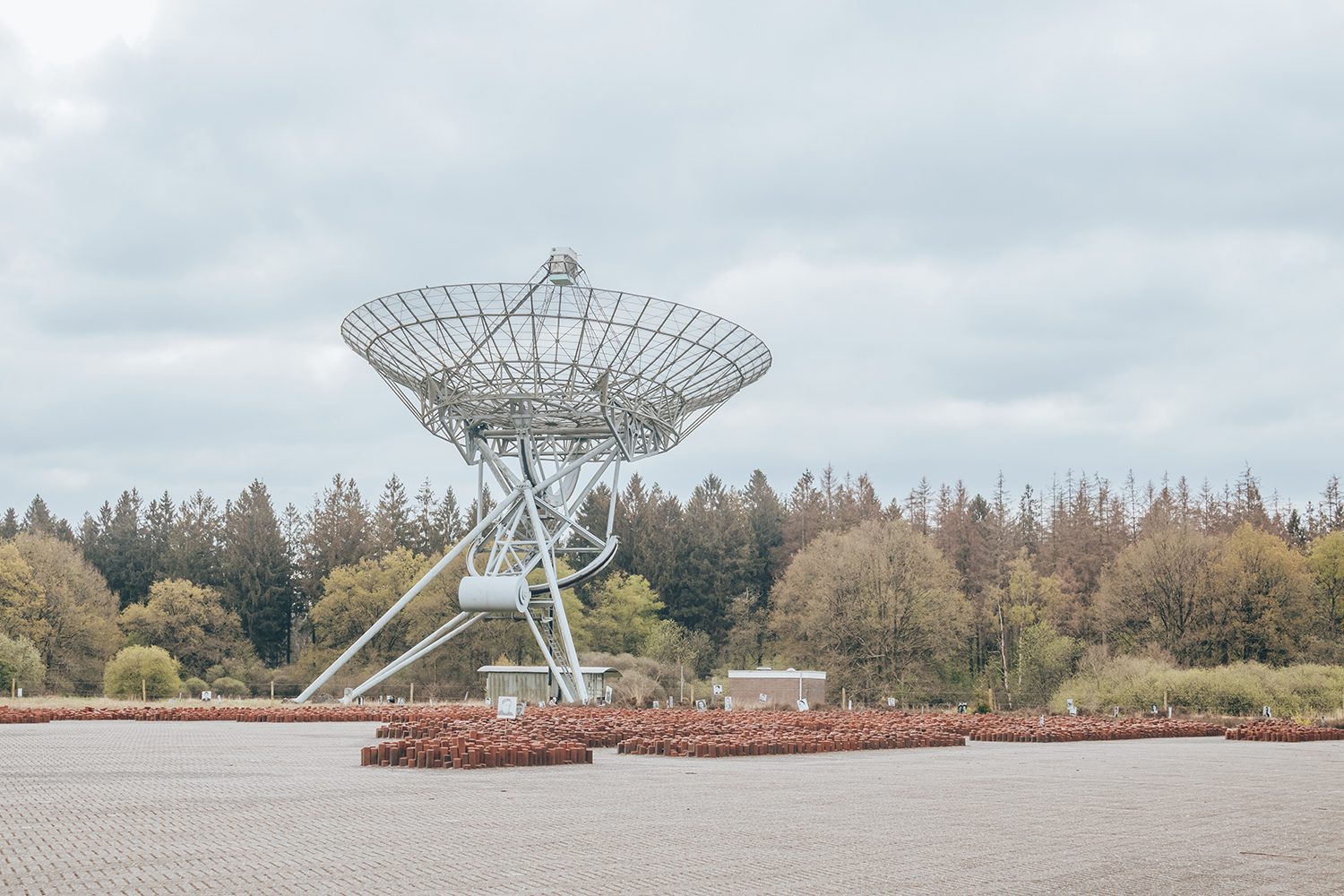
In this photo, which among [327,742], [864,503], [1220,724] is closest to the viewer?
[327,742]

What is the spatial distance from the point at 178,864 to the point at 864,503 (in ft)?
323

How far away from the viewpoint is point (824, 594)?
2724 inches

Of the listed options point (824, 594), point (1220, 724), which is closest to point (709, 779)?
point (1220, 724)

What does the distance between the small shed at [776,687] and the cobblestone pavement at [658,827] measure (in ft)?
102

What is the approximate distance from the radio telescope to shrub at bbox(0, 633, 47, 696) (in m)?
20.6

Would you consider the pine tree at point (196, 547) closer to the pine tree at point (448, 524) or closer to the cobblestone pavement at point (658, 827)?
the pine tree at point (448, 524)

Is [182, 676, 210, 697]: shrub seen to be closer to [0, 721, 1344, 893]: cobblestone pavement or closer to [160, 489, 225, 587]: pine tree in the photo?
[160, 489, 225, 587]: pine tree

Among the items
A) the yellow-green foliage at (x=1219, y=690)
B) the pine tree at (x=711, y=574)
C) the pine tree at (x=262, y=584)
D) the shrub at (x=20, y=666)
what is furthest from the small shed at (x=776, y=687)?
the pine tree at (x=262, y=584)

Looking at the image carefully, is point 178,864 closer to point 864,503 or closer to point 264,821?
point 264,821

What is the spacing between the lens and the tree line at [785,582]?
68.8 m

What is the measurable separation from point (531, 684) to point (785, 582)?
36.9m

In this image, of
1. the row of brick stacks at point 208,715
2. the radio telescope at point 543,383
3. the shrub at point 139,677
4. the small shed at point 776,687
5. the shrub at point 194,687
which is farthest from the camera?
the shrub at point 194,687

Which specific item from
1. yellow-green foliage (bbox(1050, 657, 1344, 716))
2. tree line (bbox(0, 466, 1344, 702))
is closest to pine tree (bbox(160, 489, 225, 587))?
tree line (bbox(0, 466, 1344, 702))

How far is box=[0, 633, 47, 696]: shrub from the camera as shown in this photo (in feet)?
186
